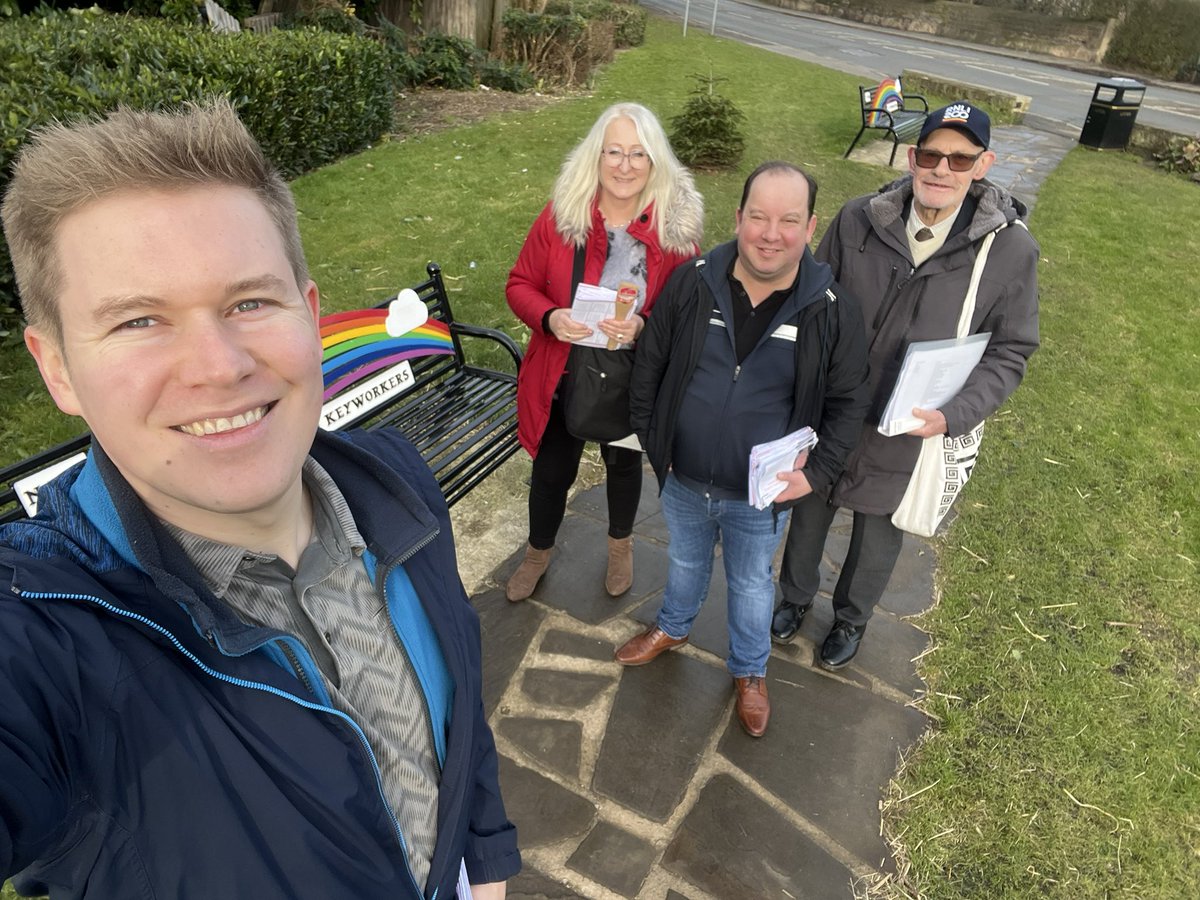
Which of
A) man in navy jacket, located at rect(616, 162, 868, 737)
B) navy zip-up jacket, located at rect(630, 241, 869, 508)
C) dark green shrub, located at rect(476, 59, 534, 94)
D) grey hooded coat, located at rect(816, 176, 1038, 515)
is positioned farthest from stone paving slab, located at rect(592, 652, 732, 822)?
dark green shrub, located at rect(476, 59, 534, 94)

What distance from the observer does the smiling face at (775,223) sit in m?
2.19

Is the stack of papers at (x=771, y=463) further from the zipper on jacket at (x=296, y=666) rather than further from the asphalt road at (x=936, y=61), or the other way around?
the asphalt road at (x=936, y=61)

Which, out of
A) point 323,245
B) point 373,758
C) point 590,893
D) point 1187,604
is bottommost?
point 590,893

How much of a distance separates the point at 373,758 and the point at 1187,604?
408 cm

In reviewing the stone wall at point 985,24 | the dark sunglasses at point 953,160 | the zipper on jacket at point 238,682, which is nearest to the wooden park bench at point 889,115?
the dark sunglasses at point 953,160

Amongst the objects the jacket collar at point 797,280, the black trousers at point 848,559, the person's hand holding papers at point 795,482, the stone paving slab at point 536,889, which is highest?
the jacket collar at point 797,280

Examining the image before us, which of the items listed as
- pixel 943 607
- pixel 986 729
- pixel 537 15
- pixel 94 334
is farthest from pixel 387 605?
pixel 537 15

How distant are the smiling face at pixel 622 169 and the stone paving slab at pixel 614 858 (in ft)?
7.54

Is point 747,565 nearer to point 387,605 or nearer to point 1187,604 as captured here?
point 387,605

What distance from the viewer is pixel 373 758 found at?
118cm

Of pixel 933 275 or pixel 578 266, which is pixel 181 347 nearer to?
pixel 578 266

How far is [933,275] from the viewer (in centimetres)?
245

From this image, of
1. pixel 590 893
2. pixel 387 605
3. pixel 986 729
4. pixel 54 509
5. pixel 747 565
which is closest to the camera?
pixel 54 509

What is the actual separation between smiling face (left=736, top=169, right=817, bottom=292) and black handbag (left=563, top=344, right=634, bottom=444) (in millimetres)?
731
